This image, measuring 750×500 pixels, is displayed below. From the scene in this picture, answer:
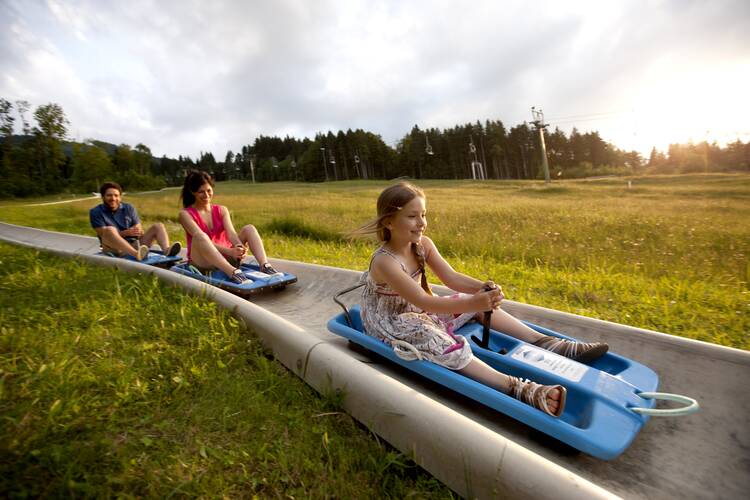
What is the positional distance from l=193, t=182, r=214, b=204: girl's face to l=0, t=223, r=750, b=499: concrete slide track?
281 centimetres

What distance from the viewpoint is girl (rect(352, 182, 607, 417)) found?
2590 millimetres

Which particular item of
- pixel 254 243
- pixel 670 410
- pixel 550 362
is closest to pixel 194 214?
pixel 254 243

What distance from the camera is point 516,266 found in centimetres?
627

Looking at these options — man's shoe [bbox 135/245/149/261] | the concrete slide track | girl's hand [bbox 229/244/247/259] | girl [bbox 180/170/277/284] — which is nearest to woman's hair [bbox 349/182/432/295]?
the concrete slide track

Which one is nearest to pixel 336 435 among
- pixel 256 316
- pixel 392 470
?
pixel 392 470

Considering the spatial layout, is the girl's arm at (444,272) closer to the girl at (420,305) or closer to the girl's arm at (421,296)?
the girl at (420,305)

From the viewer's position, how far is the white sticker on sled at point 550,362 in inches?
100

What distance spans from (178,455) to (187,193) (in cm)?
445

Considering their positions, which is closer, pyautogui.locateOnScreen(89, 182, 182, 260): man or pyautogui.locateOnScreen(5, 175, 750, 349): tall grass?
pyautogui.locateOnScreen(5, 175, 750, 349): tall grass

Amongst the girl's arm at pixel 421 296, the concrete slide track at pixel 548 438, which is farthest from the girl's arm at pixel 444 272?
the concrete slide track at pixel 548 438

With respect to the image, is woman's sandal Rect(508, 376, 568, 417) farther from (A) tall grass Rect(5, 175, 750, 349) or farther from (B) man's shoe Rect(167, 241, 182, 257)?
(B) man's shoe Rect(167, 241, 182, 257)

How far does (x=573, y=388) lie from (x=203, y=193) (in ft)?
16.7

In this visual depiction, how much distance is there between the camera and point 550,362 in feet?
8.75

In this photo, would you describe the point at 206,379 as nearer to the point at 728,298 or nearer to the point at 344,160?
the point at 728,298
